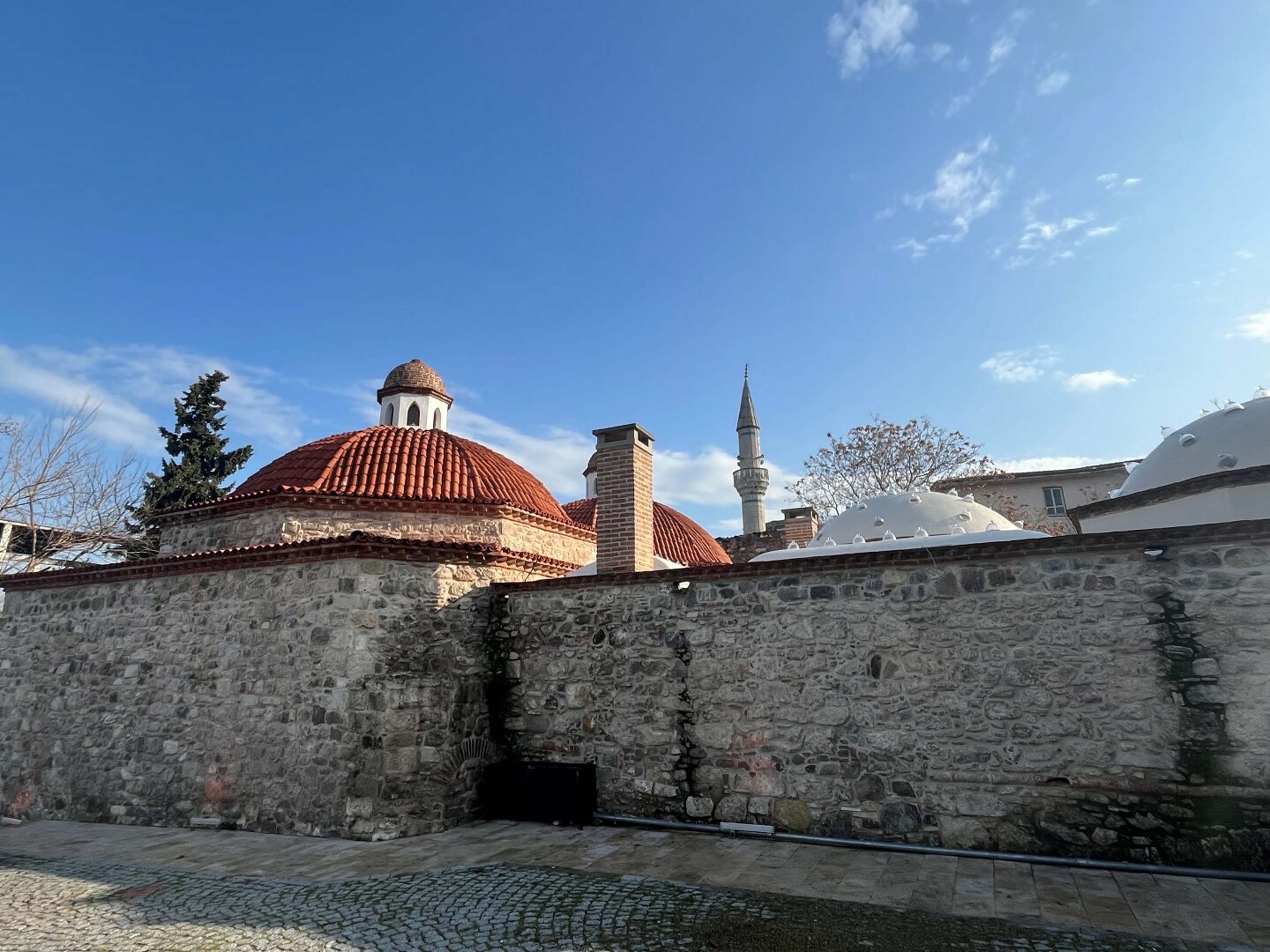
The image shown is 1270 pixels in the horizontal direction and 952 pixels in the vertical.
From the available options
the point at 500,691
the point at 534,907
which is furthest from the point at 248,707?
the point at 534,907

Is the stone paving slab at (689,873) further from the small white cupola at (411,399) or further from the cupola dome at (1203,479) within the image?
the small white cupola at (411,399)

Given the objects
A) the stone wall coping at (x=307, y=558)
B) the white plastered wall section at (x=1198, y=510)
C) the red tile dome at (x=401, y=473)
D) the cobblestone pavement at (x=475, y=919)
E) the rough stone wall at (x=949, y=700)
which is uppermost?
the red tile dome at (x=401, y=473)

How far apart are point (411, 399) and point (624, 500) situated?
7308 mm

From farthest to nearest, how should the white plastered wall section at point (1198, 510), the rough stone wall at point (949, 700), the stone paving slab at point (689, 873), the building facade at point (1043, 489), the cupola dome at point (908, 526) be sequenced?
the building facade at point (1043, 489) < the cupola dome at point (908, 526) < the white plastered wall section at point (1198, 510) < the rough stone wall at point (949, 700) < the stone paving slab at point (689, 873)

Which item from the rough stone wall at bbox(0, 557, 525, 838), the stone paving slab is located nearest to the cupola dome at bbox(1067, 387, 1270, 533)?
the stone paving slab

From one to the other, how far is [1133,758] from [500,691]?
19.5 feet

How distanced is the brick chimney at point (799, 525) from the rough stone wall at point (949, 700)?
746 cm

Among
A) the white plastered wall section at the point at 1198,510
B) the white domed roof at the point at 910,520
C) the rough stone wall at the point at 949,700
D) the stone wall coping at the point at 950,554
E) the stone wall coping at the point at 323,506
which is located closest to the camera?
the rough stone wall at the point at 949,700

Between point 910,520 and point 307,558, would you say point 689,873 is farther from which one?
point 910,520

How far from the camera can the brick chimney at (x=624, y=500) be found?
8.19m

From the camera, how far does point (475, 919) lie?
173 inches

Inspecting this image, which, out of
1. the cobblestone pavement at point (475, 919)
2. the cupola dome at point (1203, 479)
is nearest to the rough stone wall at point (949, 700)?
the cobblestone pavement at point (475, 919)

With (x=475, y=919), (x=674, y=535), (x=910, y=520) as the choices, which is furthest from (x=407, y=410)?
(x=475, y=919)

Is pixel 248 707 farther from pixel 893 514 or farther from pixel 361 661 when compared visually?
pixel 893 514
